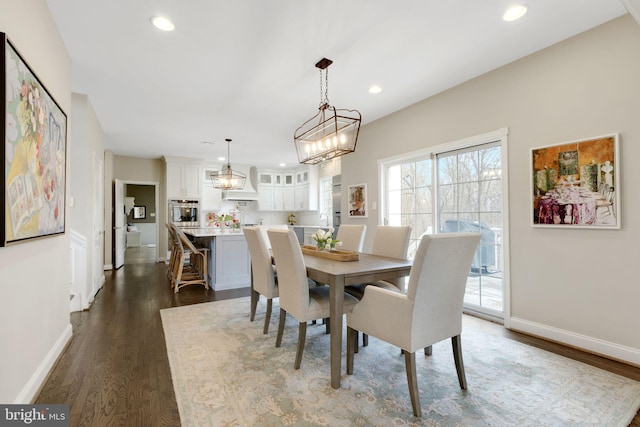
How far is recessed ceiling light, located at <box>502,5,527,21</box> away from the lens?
2.16m

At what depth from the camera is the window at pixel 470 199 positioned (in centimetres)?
323

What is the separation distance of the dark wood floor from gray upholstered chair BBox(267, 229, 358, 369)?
0.91m

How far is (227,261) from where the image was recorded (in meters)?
4.68

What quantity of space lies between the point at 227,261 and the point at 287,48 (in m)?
3.23

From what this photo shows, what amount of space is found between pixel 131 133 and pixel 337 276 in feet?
16.7

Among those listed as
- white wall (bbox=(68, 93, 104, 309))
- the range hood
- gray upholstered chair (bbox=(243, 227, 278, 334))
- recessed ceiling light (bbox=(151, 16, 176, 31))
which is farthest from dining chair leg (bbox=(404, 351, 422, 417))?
the range hood

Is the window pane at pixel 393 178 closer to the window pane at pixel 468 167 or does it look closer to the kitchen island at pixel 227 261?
the window pane at pixel 468 167

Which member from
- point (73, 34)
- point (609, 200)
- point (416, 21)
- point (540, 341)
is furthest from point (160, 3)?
point (540, 341)

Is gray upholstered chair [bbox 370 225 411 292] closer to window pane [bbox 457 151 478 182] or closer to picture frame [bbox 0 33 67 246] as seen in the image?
window pane [bbox 457 151 478 182]

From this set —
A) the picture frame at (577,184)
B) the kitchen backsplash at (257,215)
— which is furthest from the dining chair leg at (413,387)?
the kitchen backsplash at (257,215)

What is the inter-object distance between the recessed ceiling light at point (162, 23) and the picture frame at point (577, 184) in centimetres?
333

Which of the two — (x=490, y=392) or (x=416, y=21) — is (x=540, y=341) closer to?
(x=490, y=392)

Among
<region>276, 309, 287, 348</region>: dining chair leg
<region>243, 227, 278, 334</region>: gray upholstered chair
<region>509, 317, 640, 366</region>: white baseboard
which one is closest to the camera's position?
<region>509, 317, 640, 366</region>: white baseboard

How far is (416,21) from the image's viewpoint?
229 cm
